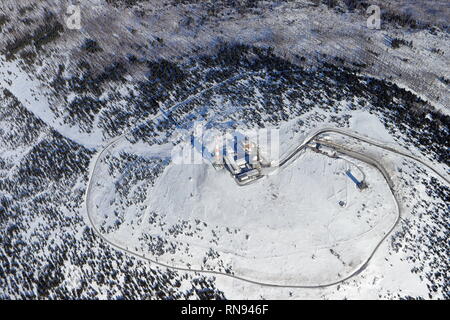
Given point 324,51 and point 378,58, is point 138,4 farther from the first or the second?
point 378,58

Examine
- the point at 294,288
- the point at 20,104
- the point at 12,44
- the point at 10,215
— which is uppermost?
the point at 12,44

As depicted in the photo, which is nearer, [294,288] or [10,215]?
[294,288]

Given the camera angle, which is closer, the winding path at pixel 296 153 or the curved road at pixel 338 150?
the curved road at pixel 338 150

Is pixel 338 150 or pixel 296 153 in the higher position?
pixel 296 153

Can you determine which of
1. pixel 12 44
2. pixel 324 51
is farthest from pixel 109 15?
pixel 324 51

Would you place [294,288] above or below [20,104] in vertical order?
below

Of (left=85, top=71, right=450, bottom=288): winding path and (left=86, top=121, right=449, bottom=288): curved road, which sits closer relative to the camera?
(left=86, top=121, right=449, bottom=288): curved road

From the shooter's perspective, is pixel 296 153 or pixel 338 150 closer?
pixel 296 153
